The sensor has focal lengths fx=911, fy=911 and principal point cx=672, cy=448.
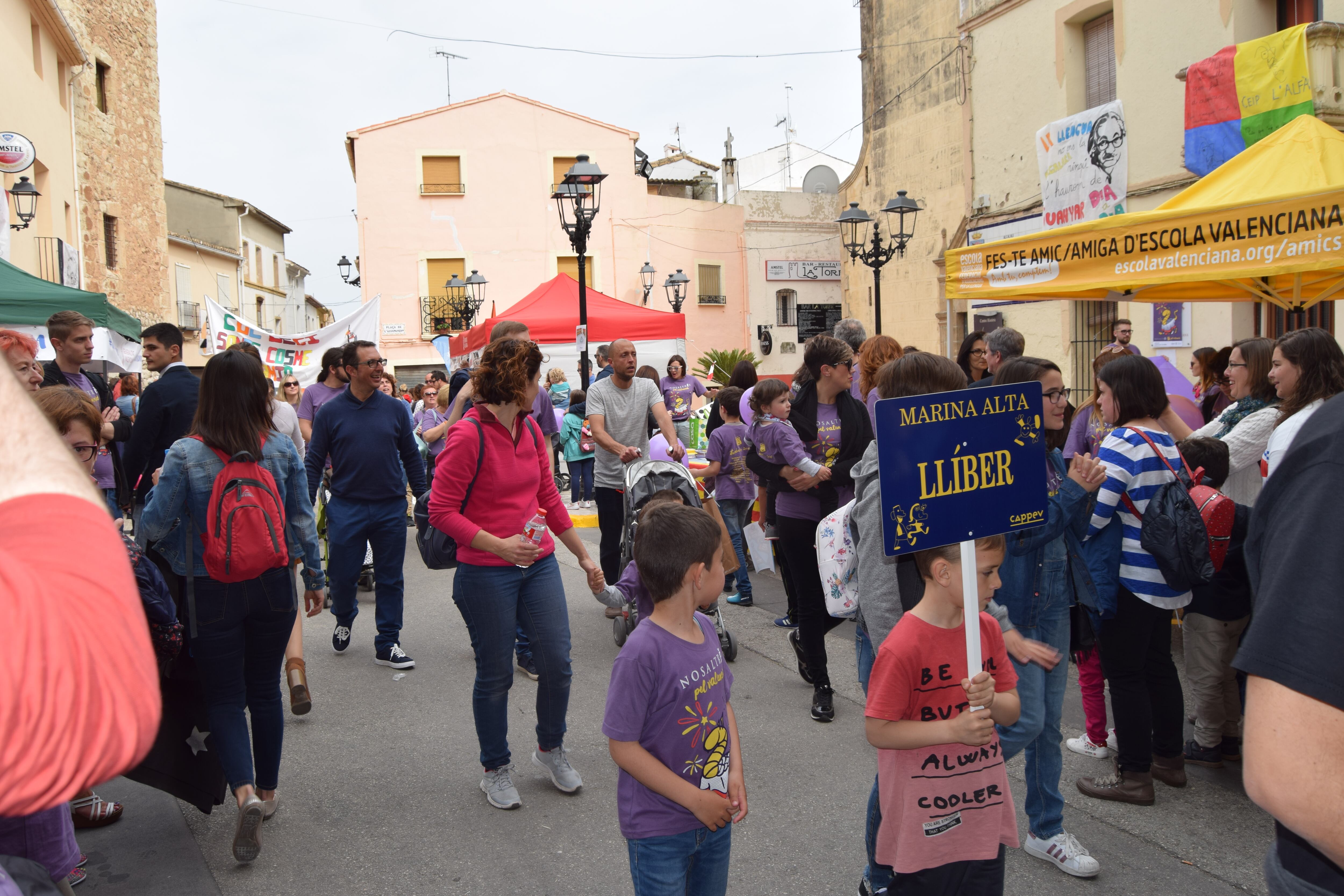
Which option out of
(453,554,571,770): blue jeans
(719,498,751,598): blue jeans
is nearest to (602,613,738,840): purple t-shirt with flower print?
(453,554,571,770): blue jeans

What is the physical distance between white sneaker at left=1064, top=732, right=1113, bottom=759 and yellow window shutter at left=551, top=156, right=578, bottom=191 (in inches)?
1226

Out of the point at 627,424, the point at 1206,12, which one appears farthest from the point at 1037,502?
the point at 1206,12

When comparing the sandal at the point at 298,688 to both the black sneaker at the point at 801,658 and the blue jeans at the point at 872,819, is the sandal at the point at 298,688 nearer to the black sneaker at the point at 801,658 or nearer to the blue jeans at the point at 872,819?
the black sneaker at the point at 801,658

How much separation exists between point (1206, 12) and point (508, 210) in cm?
2444

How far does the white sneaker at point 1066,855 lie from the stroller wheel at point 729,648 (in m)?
2.45

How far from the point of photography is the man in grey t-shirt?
21.9 feet

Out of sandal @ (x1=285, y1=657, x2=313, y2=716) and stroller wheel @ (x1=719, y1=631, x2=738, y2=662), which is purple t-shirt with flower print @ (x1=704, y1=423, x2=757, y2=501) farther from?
sandal @ (x1=285, y1=657, x2=313, y2=716)

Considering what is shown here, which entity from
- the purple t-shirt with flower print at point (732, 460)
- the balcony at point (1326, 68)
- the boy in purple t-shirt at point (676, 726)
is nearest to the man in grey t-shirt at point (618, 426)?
the purple t-shirt with flower print at point (732, 460)

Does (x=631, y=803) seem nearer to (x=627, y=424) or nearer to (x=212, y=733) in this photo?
(x=212, y=733)

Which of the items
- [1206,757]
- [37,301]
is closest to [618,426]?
[1206,757]

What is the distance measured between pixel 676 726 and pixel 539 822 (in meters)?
1.82

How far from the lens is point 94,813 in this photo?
13.0ft

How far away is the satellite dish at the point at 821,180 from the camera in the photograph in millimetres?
35750

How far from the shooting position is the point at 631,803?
2.46 m
